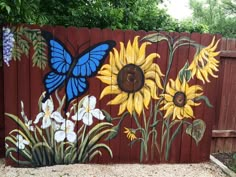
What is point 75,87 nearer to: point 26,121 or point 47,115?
point 47,115

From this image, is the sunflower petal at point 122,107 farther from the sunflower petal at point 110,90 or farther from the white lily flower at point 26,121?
the white lily flower at point 26,121

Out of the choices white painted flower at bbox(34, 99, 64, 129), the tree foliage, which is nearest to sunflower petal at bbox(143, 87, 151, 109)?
white painted flower at bbox(34, 99, 64, 129)

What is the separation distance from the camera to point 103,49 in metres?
3.40

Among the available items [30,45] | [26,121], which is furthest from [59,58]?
[26,121]

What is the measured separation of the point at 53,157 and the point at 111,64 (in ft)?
4.19

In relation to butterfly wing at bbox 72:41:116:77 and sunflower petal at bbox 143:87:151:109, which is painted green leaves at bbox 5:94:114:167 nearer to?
butterfly wing at bbox 72:41:116:77

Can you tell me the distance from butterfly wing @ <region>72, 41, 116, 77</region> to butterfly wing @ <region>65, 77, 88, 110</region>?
61mm

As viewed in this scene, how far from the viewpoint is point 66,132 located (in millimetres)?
3465

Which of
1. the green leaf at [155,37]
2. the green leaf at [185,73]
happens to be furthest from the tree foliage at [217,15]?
the green leaf at [155,37]

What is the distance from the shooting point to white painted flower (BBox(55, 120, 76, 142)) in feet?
11.3

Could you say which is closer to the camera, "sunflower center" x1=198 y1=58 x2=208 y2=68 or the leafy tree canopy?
the leafy tree canopy

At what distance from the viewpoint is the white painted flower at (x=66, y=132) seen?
136 inches

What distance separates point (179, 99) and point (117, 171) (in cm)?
114

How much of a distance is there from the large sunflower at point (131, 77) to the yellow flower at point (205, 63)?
443 mm
